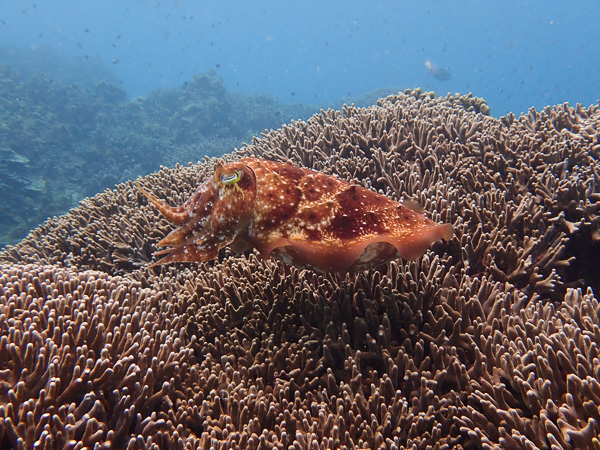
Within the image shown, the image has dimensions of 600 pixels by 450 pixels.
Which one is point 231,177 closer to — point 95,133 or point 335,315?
point 335,315

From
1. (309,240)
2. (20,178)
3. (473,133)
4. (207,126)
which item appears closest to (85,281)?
(309,240)

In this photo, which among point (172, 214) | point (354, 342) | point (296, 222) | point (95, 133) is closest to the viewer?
point (296, 222)

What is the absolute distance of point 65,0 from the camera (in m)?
146

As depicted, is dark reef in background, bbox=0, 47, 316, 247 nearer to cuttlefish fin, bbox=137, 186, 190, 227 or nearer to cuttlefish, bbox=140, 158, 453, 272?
cuttlefish fin, bbox=137, 186, 190, 227

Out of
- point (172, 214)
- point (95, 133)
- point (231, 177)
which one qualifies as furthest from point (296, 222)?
point (95, 133)

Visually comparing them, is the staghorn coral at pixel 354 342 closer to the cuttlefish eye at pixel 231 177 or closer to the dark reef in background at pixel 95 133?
the cuttlefish eye at pixel 231 177

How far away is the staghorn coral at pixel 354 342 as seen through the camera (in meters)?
2.12

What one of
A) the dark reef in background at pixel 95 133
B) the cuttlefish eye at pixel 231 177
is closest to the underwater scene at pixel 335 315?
the cuttlefish eye at pixel 231 177

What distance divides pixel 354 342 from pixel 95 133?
2513cm

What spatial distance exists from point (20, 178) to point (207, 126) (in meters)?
12.0

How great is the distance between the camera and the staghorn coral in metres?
2.12

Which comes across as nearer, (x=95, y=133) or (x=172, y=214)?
(x=172, y=214)

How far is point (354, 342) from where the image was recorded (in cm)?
278

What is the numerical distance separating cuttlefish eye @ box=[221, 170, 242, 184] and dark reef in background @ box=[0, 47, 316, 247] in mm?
16809
